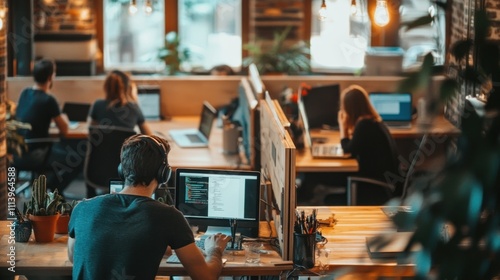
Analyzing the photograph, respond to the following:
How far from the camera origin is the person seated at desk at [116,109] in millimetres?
6805

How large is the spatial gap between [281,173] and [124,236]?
1033mm

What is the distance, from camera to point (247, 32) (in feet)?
38.9

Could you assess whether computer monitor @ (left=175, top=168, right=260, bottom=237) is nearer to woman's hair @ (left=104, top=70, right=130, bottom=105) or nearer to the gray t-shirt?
the gray t-shirt

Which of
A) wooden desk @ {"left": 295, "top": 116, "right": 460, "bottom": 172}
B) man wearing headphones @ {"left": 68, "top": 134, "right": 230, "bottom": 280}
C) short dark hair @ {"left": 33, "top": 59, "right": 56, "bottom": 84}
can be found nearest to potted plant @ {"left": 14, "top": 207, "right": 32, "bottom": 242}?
man wearing headphones @ {"left": 68, "top": 134, "right": 230, "bottom": 280}

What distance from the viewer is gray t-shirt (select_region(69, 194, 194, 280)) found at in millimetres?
3209

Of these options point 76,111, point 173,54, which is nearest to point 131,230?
point 76,111

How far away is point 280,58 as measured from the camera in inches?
448

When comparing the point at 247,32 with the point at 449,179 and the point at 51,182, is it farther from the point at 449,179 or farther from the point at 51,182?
the point at 449,179

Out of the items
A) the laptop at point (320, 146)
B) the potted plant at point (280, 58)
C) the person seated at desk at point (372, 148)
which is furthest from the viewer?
the potted plant at point (280, 58)

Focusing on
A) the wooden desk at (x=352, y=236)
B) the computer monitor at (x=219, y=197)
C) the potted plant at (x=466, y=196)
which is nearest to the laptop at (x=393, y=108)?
the wooden desk at (x=352, y=236)

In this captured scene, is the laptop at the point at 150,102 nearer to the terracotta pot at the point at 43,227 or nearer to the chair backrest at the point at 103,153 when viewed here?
the chair backrest at the point at 103,153

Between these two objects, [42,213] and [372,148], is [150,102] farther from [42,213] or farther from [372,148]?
[42,213]

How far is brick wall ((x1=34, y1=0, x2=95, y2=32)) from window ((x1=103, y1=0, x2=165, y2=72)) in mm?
417

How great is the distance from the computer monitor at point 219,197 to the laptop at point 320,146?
219 cm
